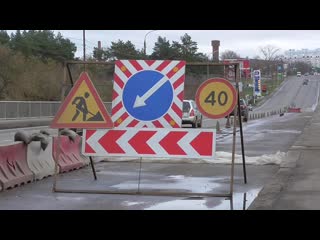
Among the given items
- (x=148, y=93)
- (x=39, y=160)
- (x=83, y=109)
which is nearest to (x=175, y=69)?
(x=148, y=93)

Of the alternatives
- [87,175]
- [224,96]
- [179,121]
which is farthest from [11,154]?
[224,96]

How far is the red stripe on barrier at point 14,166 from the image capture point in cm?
972

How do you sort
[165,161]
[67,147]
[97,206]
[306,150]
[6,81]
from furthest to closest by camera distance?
[6,81], [306,150], [165,161], [67,147], [97,206]

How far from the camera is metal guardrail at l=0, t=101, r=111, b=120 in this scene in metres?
39.3

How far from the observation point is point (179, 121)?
9.14 m

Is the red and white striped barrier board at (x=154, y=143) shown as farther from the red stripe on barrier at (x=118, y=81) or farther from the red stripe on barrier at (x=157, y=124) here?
the red stripe on barrier at (x=118, y=81)

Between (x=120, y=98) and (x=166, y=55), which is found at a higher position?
(x=166, y=55)

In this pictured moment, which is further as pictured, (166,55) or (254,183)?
(166,55)

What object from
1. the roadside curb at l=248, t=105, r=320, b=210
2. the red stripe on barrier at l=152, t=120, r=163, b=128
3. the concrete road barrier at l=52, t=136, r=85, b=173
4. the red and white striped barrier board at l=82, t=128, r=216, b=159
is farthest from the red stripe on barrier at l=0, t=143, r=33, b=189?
the roadside curb at l=248, t=105, r=320, b=210

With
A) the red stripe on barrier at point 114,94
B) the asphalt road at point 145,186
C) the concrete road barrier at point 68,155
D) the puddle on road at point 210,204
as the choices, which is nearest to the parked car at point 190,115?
the asphalt road at point 145,186

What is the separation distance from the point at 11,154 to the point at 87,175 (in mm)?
2173

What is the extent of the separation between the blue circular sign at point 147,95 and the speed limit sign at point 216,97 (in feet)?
1.82
